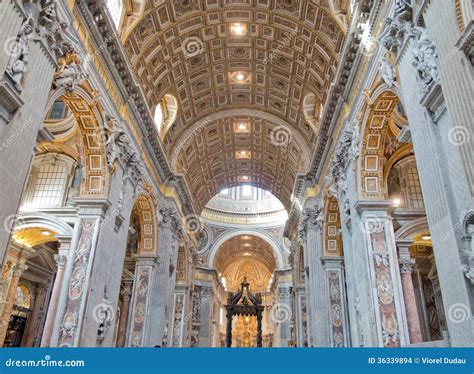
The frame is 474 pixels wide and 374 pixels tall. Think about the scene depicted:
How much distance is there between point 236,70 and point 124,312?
13.0 metres

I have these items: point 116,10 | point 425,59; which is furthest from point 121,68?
point 425,59

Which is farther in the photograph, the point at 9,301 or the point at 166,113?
the point at 166,113

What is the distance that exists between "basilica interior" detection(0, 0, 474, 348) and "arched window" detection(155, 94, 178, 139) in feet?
0.22

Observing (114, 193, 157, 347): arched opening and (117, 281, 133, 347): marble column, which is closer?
(114, 193, 157, 347): arched opening

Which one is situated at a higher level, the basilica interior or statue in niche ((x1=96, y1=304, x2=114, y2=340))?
the basilica interior

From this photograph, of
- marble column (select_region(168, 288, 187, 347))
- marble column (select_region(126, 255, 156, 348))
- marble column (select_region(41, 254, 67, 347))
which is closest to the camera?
marble column (select_region(41, 254, 67, 347))

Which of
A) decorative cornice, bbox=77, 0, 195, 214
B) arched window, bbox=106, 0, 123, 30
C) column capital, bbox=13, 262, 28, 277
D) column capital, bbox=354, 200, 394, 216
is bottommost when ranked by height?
column capital, bbox=13, 262, 28, 277

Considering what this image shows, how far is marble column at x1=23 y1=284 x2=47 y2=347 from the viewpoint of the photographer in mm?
19136

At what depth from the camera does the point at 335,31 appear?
14484mm

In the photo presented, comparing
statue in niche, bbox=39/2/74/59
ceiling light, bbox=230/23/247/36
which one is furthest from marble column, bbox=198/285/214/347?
statue in niche, bbox=39/2/74/59

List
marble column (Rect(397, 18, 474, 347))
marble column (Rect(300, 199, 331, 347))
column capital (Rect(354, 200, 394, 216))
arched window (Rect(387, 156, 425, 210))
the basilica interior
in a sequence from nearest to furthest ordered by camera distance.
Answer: marble column (Rect(397, 18, 474, 347))
the basilica interior
column capital (Rect(354, 200, 394, 216))
arched window (Rect(387, 156, 425, 210))
marble column (Rect(300, 199, 331, 347))

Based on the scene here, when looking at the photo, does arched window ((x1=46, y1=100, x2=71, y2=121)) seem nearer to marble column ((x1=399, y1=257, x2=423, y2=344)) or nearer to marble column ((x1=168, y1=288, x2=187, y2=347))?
marble column ((x1=399, y1=257, x2=423, y2=344))

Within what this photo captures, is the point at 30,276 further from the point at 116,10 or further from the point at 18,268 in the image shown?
the point at 116,10

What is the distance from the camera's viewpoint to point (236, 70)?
20.0m
